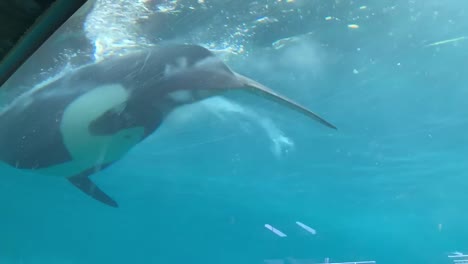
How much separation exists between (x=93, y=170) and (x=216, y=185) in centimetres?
2422

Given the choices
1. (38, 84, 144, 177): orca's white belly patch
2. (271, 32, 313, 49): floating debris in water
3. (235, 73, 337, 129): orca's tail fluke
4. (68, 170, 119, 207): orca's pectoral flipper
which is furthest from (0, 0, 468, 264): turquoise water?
(68, 170, 119, 207): orca's pectoral flipper

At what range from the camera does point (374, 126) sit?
61.7 feet

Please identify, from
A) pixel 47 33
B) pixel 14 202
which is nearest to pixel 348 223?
pixel 14 202

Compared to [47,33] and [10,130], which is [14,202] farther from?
[47,33]

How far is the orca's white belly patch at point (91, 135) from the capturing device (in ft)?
24.8

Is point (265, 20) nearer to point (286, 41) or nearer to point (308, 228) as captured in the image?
point (286, 41)

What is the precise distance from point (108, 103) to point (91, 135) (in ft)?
4.56

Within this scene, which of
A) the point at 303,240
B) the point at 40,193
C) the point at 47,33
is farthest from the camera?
the point at 303,240

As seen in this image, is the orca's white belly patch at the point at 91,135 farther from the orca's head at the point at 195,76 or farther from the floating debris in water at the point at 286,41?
the floating debris in water at the point at 286,41

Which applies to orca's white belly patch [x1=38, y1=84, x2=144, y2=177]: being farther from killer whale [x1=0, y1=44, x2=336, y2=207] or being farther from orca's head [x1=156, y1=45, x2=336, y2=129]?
orca's head [x1=156, y1=45, x2=336, y2=129]

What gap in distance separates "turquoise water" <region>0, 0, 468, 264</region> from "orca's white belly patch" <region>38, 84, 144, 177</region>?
312 centimetres

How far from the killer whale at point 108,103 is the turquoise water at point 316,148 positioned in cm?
286

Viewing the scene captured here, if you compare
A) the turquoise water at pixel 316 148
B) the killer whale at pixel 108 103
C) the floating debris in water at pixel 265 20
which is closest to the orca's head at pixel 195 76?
the killer whale at pixel 108 103

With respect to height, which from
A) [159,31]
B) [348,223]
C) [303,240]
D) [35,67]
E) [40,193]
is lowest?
[303,240]
